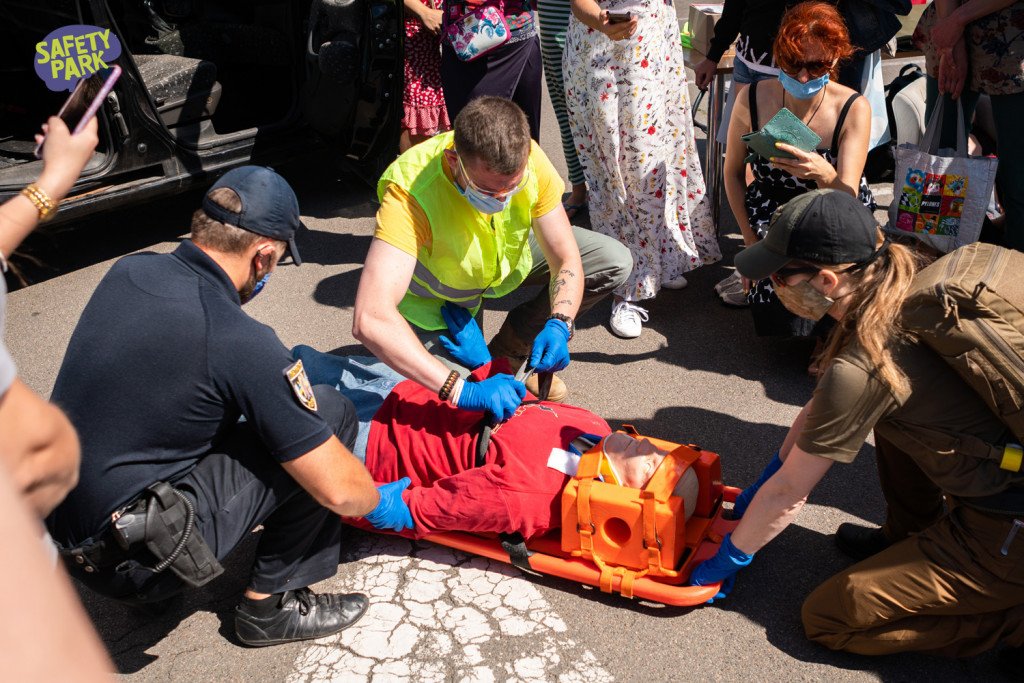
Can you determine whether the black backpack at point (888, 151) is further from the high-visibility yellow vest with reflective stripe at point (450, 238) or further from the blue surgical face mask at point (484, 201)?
the blue surgical face mask at point (484, 201)

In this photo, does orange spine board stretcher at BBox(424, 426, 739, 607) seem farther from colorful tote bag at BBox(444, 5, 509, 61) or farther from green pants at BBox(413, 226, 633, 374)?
colorful tote bag at BBox(444, 5, 509, 61)

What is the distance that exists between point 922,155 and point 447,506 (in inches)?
90.9

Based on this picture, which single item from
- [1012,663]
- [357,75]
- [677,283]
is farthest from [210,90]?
[1012,663]

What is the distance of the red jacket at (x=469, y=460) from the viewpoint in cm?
266

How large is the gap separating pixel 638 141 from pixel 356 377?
167 cm

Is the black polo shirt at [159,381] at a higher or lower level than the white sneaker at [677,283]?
higher

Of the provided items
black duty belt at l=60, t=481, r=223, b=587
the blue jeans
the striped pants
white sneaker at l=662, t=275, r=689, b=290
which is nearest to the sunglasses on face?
the blue jeans

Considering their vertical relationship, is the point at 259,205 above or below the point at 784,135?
above

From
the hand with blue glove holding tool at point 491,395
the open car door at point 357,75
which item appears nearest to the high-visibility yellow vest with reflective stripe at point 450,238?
the hand with blue glove holding tool at point 491,395

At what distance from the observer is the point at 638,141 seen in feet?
12.9

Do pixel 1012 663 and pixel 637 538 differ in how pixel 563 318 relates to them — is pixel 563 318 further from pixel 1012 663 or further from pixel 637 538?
pixel 1012 663

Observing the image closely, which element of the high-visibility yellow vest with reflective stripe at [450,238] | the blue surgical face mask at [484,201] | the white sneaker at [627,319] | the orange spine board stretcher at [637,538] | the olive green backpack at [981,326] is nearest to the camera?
the olive green backpack at [981,326]

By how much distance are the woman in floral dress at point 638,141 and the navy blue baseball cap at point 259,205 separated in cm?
188

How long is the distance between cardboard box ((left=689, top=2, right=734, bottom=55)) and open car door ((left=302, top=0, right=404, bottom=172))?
Result: 160 cm
